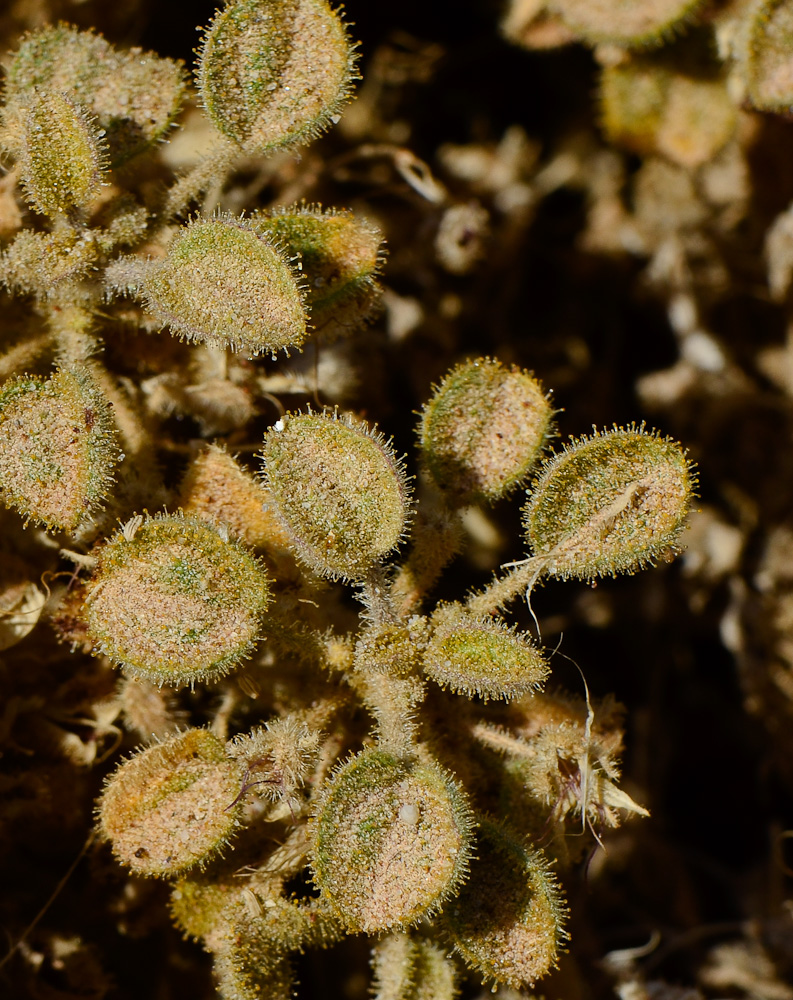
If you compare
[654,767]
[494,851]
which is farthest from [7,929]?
[654,767]

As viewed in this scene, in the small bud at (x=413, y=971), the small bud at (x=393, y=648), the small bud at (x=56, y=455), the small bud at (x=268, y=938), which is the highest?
the small bud at (x=56, y=455)

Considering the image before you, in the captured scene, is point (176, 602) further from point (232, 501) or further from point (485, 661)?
point (485, 661)

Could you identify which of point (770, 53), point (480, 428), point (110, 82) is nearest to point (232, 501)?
point (480, 428)

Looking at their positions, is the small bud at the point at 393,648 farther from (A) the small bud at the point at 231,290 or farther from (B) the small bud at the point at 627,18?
(B) the small bud at the point at 627,18

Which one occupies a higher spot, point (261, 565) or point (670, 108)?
point (670, 108)

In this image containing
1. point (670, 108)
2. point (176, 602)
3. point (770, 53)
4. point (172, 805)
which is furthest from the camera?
point (670, 108)

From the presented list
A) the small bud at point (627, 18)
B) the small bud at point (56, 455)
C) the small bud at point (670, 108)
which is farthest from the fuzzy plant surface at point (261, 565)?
the small bud at point (670, 108)
